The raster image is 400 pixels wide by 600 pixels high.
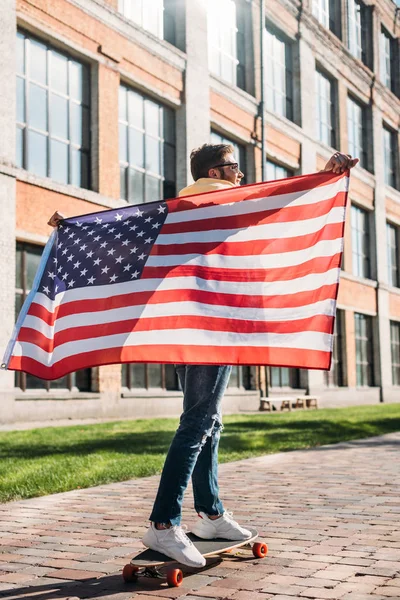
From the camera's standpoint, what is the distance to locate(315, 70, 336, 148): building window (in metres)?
33.1

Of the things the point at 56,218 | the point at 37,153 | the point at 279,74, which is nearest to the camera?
the point at 56,218

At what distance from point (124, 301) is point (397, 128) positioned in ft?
128

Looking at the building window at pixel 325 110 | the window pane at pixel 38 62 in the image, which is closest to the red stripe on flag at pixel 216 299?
the window pane at pixel 38 62

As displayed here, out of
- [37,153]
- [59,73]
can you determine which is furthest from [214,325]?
[59,73]

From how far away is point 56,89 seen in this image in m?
19.0

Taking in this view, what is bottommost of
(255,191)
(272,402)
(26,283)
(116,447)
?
(116,447)

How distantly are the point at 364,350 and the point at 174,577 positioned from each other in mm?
32243

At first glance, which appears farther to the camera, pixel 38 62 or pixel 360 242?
pixel 360 242

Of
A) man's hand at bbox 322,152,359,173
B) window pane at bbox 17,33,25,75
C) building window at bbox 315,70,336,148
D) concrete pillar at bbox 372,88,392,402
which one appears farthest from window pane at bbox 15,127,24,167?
concrete pillar at bbox 372,88,392,402

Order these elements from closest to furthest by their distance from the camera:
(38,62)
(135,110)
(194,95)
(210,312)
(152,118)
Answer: (210,312) < (38,62) < (135,110) < (152,118) < (194,95)

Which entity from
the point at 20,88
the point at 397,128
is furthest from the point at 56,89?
the point at 397,128

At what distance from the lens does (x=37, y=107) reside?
18359 mm

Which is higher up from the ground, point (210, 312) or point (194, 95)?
point (194, 95)

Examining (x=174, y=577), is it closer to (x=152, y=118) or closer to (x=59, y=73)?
(x=59, y=73)
